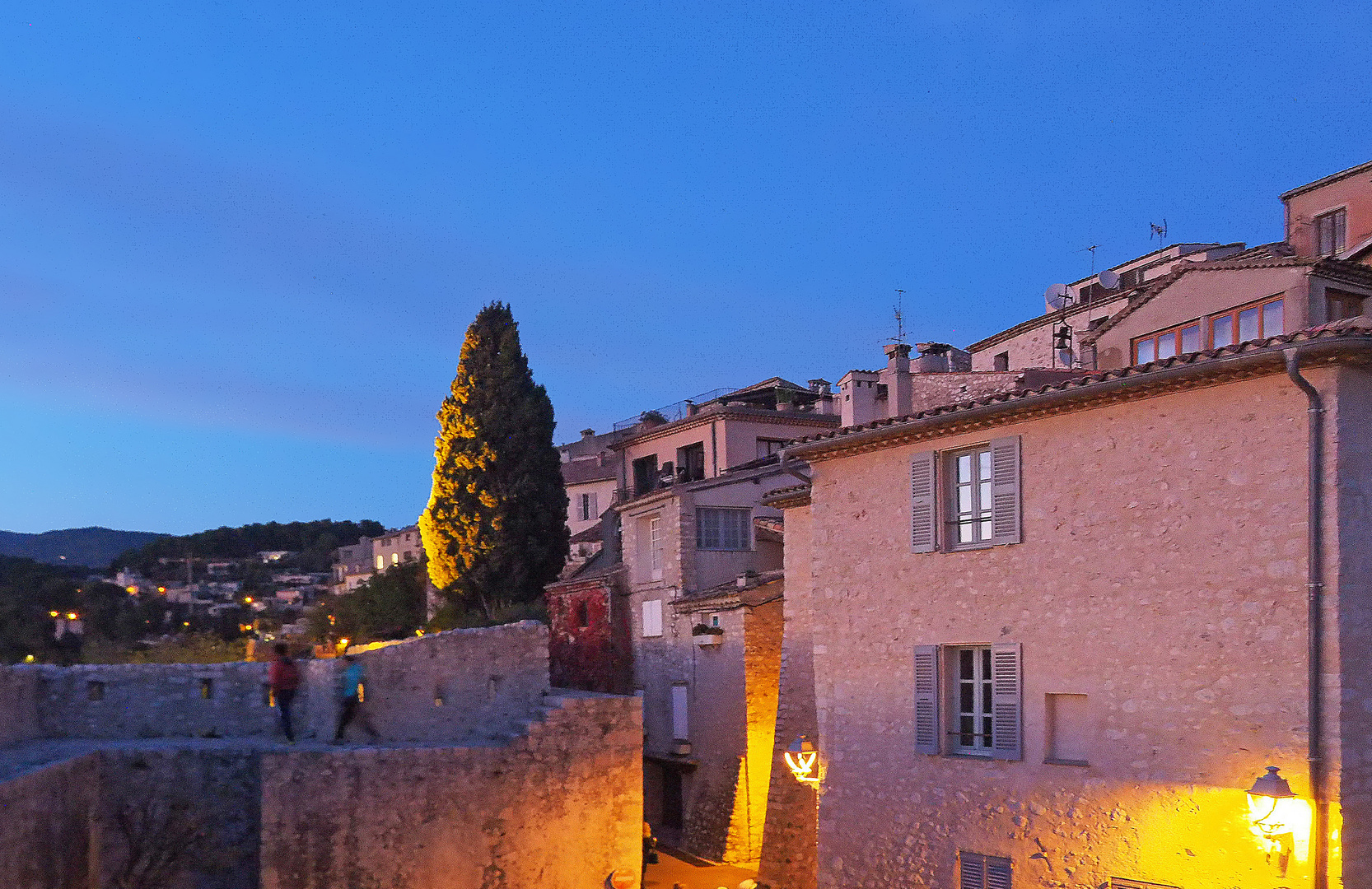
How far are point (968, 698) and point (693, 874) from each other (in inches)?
419

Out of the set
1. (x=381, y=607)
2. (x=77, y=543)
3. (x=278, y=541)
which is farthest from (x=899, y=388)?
(x=77, y=543)

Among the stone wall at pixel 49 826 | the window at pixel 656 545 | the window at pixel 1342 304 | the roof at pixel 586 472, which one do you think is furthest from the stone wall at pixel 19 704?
the roof at pixel 586 472

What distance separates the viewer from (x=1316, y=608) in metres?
11.3

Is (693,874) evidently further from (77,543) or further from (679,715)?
(77,543)

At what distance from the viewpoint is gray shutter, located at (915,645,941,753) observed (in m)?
14.8

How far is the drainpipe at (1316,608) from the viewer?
1116 cm

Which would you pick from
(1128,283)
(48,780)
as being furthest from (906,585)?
(1128,283)

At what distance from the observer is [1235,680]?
39.3 ft

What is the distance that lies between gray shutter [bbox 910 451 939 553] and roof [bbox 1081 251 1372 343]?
6.56 metres

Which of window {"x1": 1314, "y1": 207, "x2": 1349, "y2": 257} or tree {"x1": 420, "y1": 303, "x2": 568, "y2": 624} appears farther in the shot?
tree {"x1": 420, "y1": 303, "x2": 568, "y2": 624}

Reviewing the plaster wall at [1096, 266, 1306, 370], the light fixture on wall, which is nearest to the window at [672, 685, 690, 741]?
the plaster wall at [1096, 266, 1306, 370]

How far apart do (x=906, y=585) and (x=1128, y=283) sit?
72.2 ft

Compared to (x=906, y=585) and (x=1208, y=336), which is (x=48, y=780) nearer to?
(x=906, y=585)

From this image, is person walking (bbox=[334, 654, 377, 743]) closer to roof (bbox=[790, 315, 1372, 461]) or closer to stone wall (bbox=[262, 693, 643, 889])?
stone wall (bbox=[262, 693, 643, 889])
